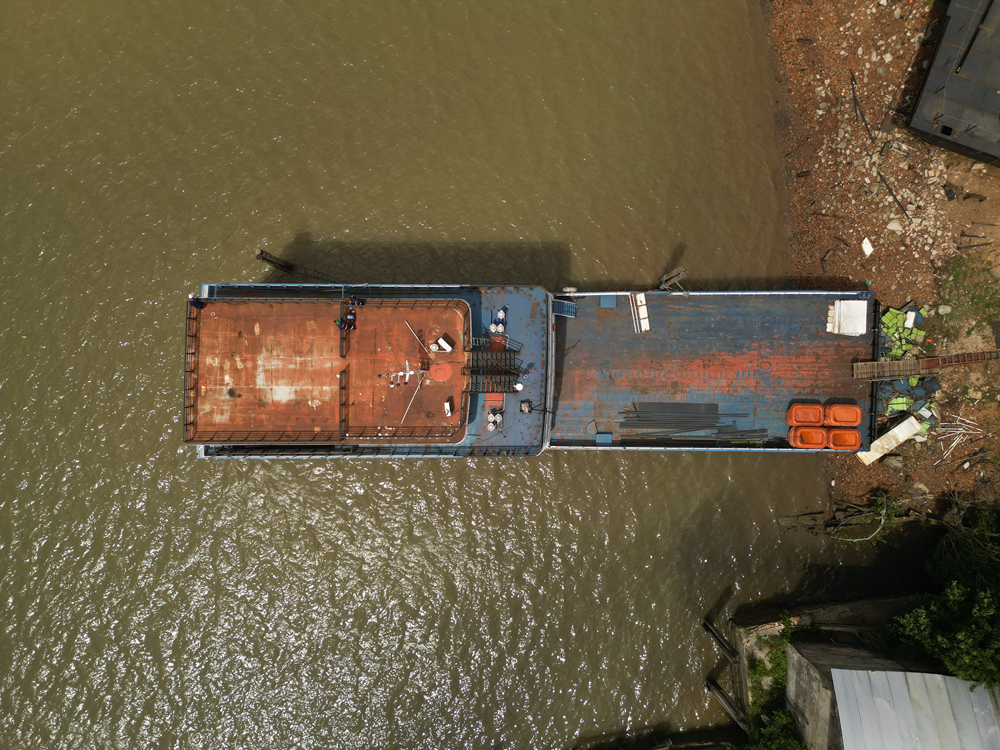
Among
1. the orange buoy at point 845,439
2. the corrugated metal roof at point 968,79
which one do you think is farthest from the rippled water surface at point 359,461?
the corrugated metal roof at point 968,79

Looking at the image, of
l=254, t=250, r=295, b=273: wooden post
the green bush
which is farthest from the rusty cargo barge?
the green bush

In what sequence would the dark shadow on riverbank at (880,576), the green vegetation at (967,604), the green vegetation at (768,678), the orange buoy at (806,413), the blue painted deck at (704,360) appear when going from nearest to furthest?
the green vegetation at (967,604)
the orange buoy at (806,413)
the blue painted deck at (704,360)
the green vegetation at (768,678)
the dark shadow on riverbank at (880,576)

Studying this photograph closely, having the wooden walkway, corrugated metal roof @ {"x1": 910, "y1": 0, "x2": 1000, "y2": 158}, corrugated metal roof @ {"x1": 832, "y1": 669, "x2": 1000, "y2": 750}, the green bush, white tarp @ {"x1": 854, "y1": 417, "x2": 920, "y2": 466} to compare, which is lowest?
corrugated metal roof @ {"x1": 832, "y1": 669, "x2": 1000, "y2": 750}

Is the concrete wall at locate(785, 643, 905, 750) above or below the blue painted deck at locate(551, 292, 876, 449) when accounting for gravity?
below

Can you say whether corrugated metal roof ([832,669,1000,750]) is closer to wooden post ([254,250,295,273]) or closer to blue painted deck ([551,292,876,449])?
blue painted deck ([551,292,876,449])

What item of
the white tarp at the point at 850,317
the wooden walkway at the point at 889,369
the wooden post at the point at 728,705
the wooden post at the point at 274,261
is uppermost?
the wooden post at the point at 274,261

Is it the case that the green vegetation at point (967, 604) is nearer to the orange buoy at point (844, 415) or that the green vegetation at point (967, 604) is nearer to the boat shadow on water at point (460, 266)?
the orange buoy at point (844, 415)

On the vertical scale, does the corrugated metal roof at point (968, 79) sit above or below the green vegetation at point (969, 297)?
above
